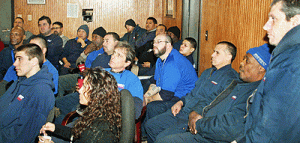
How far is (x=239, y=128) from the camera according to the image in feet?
6.08

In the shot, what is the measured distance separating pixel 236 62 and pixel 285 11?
1.74 m

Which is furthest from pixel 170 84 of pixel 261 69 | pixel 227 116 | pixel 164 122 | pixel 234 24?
pixel 261 69

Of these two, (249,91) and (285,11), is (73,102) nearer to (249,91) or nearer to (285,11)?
(249,91)

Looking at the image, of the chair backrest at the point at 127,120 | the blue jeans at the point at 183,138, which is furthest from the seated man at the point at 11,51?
the chair backrest at the point at 127,120

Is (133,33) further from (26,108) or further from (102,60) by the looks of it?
(26,108)

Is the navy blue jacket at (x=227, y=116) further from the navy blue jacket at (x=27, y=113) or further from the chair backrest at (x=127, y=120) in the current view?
the navy blue jacket at (x=27, y=113)

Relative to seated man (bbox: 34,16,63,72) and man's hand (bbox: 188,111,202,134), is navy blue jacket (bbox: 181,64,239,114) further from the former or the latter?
seated man (bbox: 34,16,63,72)

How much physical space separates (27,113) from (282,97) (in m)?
1.95

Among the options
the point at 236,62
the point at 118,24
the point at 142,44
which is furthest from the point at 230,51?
the point at 118,24

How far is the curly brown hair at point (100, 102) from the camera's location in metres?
1.58

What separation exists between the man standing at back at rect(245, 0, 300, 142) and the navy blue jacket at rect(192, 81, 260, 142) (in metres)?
0.59

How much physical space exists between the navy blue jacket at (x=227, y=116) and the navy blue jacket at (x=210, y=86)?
0.17m

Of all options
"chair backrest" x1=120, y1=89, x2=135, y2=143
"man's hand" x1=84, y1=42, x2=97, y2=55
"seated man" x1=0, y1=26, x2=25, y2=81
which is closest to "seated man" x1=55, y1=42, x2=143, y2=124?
"chair backrest" x1=120, y1=89, x2=135, y2=143

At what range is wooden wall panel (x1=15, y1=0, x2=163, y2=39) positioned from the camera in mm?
8281
